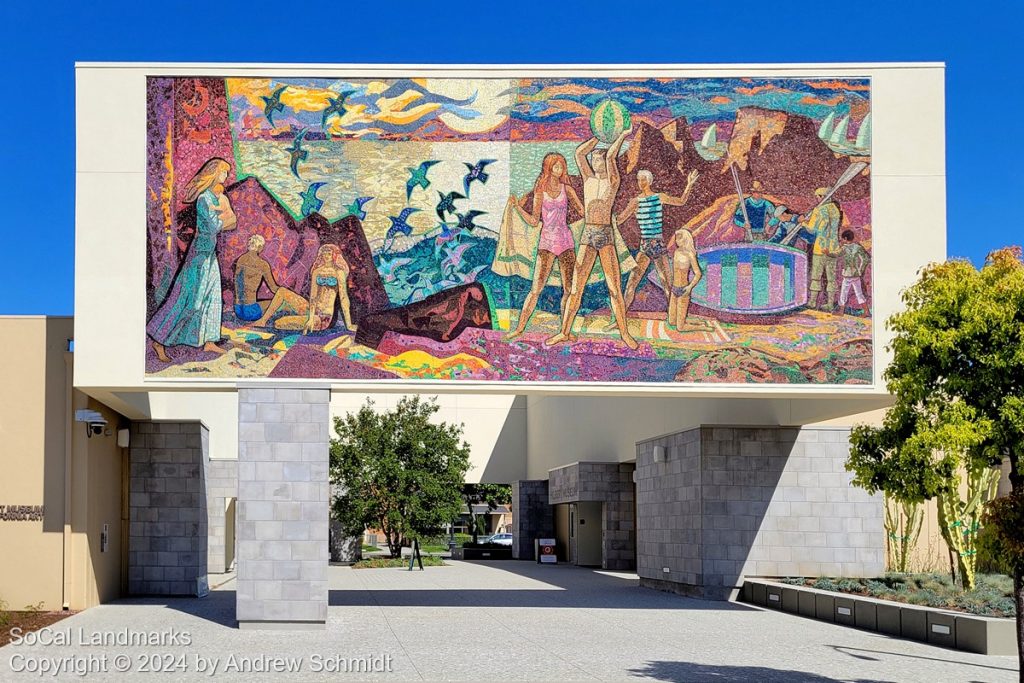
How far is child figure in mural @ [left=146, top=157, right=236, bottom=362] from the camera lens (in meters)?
19.3

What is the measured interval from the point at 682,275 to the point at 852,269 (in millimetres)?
2947

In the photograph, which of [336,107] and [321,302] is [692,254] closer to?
[321,302]

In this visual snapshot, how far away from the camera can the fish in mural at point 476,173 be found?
781 inches

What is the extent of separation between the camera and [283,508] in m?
19.1

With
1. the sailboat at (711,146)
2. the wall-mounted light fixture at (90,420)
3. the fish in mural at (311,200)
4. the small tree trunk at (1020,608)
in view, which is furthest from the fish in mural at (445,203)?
the small tree trunk at (1020,608)

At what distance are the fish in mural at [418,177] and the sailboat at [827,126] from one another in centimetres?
662

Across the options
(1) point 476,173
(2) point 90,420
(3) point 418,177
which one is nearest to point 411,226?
(3) point 418,177

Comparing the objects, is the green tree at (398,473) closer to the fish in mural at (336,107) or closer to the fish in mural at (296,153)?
the fish in mural at (296,153)

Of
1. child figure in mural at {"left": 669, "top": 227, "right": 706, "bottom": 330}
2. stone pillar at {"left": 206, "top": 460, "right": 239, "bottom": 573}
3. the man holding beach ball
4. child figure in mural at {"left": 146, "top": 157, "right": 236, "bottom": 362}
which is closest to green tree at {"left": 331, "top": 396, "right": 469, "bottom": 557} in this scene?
stone pillar at {"left": 206, "top": 460, "right": 239, "bottom": 573}

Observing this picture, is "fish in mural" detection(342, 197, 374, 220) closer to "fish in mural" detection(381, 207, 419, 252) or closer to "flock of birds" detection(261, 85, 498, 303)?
"flock of birds" detection(261, 85, 498, 303)

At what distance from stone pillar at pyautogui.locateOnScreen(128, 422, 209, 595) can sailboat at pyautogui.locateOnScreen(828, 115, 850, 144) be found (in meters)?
13.8

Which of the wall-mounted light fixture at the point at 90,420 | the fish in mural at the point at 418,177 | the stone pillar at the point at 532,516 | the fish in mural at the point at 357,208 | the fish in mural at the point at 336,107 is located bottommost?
the stone pillar at the point at 532,516

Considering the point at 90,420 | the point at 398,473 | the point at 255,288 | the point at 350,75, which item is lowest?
the point at 398,473

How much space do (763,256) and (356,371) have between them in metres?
7.15
